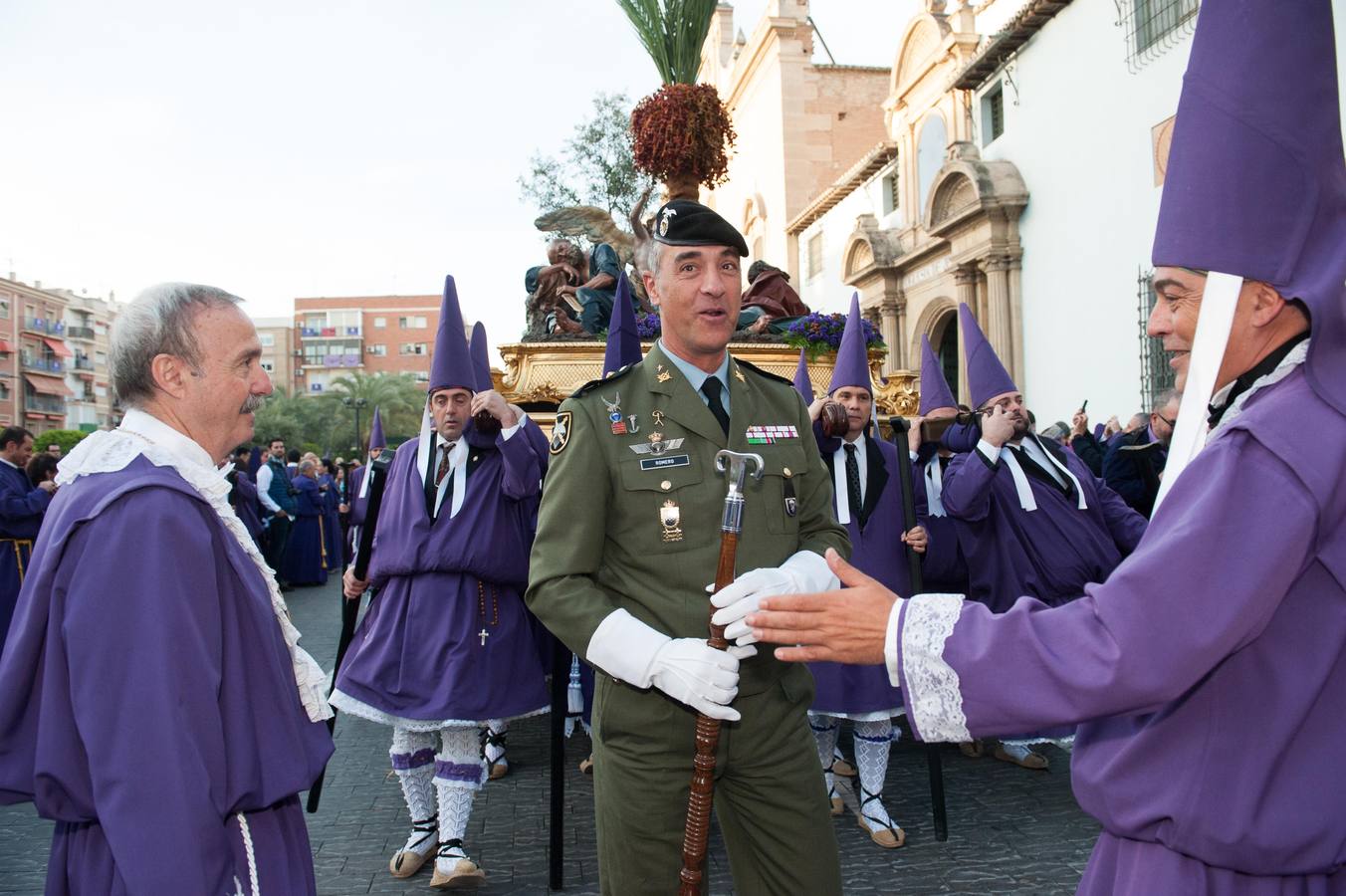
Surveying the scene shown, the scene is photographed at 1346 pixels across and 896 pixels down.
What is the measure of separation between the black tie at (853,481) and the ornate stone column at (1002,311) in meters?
10.9

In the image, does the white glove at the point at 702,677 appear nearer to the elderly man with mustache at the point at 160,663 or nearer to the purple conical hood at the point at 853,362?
the elderly man with mustache at the point at 160,663

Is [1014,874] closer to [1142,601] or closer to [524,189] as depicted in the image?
[1142,601]

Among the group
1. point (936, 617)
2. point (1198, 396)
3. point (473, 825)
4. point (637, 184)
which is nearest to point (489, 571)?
point (473, 825)

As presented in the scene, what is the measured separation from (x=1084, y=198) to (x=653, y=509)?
12.6 meters

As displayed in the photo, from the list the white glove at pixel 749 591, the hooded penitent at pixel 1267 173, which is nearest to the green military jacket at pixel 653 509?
the white glove at pixel 749 591

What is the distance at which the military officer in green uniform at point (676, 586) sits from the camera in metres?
2.39

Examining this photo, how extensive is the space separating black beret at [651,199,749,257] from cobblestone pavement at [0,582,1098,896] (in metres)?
2.82

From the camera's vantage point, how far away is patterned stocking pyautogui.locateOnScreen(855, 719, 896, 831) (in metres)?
4.69

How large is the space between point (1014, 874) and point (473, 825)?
2657 mm

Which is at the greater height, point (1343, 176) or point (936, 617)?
point (1343, 176)

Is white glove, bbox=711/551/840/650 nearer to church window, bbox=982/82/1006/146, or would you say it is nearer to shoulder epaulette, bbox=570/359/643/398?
shoulder epaulette, bbox=570/359/643/398

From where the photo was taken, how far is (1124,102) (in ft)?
40.5

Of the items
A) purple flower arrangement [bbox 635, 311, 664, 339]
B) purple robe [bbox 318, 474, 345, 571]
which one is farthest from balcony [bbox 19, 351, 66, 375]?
purple flower arrangement [bbox 635, 311, 664, 339]

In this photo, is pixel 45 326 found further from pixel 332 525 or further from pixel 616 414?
pixel 616 414
